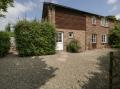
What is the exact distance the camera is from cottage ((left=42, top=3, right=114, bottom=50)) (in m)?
19.9

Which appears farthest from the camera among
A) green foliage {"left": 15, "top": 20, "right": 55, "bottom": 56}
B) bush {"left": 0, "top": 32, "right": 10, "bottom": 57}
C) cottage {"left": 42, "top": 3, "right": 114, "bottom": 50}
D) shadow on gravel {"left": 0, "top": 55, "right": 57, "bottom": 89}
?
cottage {"left": 42, "top": 3, "right": 114, "bottom": 50}

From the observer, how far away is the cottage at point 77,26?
19.9 meters

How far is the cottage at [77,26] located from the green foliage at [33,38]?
7.54 ft

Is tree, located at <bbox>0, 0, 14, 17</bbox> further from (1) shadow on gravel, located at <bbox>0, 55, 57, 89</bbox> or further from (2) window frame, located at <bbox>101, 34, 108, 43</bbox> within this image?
(2) window frame, located at <bbox>101, 34, 108, 43</bbox>

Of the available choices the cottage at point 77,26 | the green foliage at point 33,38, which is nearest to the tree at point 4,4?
the green foliage at point 33,38

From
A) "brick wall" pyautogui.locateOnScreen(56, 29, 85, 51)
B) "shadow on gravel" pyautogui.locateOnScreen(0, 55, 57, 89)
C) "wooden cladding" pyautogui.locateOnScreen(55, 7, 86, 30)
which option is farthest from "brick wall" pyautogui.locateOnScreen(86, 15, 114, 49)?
"shadow on gravel" pyautogui.locateOnScreen(0, 55, 57, 89)

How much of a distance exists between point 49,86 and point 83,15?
58.9 feet

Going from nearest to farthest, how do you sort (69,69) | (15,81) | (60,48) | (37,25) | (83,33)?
(15,81) < (69,69) < (37,25) < (60,48) < (83,33)

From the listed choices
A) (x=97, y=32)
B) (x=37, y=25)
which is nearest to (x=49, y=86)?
(x=37, y=25)

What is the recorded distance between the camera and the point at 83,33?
23047 millimetres

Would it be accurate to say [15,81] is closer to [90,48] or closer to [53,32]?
[53,32]

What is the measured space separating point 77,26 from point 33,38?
Answer: 9.38 metres

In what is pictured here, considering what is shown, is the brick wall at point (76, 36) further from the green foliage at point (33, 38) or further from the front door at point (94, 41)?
the green foliage at point (33, 38)

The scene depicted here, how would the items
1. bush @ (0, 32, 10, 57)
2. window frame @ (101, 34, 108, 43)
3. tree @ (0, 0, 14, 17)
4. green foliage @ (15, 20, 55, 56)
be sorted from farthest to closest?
1. window frame @ (101, 34, 108, 43)
2. bush @ (0, 32, 10, 57)
3. green foliage @ (15, 20, 55, 56)
4. tree @ (0, 0, 14, 17)
